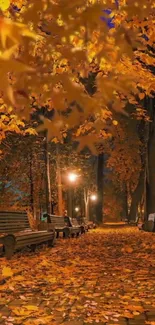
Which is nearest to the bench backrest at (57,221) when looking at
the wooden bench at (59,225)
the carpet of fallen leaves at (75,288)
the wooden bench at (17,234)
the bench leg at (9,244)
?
the wooden bench at (59,225)

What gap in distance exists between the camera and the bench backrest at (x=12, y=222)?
11492 mm

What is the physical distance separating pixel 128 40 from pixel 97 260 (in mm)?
7019

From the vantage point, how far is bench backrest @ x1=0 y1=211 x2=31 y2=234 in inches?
452

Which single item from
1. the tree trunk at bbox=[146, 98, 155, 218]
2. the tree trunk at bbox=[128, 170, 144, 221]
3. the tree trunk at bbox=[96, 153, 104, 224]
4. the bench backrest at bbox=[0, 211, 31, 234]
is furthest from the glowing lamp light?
the tree trunk at bbox=[96, 153, 104, 224]

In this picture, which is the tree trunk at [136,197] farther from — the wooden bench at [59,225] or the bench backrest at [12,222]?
the bench backrest at [12,222]

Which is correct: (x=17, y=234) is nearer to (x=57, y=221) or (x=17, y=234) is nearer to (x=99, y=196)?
(x=57, y=221)

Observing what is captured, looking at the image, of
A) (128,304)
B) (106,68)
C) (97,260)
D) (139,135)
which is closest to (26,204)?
(139,135)

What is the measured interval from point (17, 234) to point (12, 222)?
4.94 ft

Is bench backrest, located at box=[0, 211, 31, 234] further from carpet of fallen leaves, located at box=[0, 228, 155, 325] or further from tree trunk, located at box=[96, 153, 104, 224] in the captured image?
tree trunk, located at box=[96, 153, 104, 224]

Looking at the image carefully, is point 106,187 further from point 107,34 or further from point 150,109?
point 107,34

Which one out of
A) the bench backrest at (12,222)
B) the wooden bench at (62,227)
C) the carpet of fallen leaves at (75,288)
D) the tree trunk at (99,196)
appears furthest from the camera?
the tree trunk at (99,196)

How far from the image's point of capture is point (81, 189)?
41.1 meters

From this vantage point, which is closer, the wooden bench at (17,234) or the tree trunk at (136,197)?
the wooden bench at (17,234)

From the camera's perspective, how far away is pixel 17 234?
1076 cm
